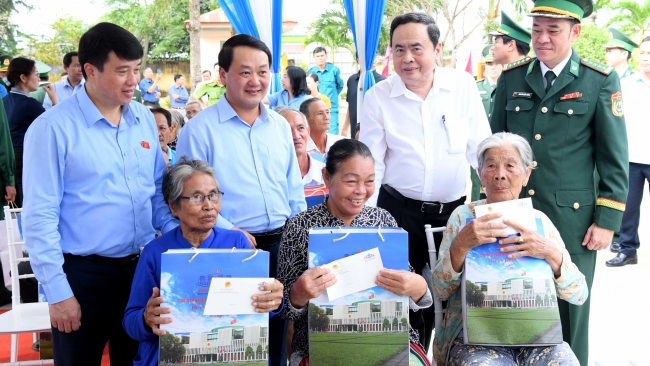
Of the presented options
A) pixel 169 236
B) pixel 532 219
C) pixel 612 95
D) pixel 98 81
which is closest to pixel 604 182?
pixel 612 95

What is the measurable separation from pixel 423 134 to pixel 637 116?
14.4ft

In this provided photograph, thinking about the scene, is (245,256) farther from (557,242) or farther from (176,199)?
(557,242)

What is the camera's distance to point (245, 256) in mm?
1918

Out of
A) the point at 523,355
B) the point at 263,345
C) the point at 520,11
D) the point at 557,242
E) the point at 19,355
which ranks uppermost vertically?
the point at 520,11

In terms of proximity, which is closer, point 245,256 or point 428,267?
point 245,256

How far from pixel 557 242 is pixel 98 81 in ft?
6.62

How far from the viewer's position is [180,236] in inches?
90.4

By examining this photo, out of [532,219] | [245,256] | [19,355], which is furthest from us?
[19,355]

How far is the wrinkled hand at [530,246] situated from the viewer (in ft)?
7.24

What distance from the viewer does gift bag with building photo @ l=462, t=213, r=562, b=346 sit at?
2219 mm

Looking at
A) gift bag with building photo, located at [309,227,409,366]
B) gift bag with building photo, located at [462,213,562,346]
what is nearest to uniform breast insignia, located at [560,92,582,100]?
gift bag with building photo, located at [462,213,562,346]

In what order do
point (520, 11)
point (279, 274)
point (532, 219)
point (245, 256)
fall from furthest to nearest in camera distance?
point (520, 11), point (279, 274), point (532, 219), point (245, 256)

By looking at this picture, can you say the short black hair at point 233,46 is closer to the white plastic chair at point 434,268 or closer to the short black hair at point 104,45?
the short black hair at point 104,45

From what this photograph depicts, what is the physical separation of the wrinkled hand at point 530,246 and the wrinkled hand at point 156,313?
1.27 metres
